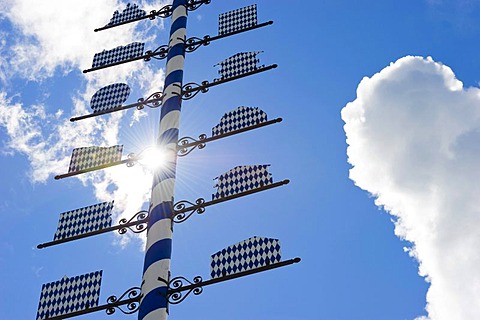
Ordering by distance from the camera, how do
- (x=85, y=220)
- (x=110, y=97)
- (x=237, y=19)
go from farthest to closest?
(x=237, y=19) < (x=110, y=97) < (x=85, y=220)

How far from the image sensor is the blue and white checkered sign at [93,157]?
445 inches

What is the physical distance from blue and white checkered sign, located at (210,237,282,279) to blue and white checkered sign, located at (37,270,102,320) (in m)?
1.82

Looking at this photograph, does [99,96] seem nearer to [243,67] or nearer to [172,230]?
[243,67]

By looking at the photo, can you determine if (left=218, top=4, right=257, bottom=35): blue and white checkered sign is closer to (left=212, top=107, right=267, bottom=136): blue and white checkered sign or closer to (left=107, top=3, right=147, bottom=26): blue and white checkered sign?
(left=107, top=3, right=147, bottom=26): blue and white checkered sign

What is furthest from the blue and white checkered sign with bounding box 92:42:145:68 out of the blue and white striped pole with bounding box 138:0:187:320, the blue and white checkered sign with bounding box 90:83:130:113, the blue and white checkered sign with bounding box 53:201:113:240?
the blue and white checkered sign with bounding box 53:201:113:240

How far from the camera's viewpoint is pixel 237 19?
13.9 meters

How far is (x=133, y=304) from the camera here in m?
8.84

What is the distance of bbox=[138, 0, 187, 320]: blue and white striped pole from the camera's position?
28.3ft

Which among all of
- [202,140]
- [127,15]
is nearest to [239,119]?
[202,140]

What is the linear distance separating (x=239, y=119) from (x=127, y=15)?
20.4ft

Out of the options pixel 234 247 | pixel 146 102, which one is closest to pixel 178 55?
pixel 146 102

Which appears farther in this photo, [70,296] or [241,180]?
[241,180]

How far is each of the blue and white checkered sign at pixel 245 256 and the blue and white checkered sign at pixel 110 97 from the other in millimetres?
4971

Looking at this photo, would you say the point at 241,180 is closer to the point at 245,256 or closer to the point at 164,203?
the point at 164,203
